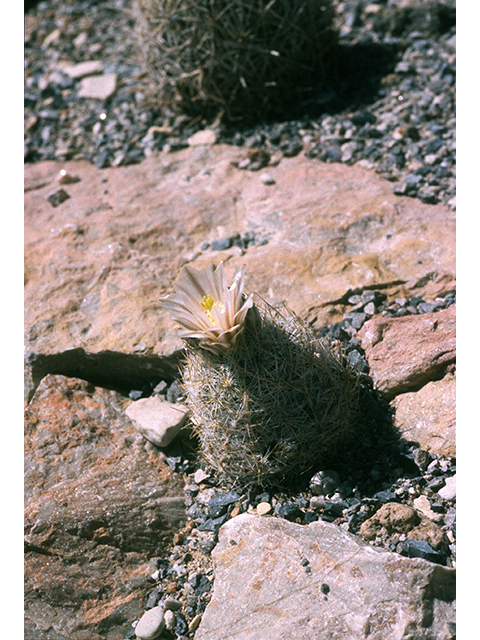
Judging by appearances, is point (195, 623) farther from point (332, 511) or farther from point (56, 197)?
point (56, 197)

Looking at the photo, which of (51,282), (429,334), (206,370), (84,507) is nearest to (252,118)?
(51,282)

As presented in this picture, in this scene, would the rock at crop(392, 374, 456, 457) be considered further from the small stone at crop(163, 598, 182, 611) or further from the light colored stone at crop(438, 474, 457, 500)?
the small stone at crop(163, 598, 182, 611)

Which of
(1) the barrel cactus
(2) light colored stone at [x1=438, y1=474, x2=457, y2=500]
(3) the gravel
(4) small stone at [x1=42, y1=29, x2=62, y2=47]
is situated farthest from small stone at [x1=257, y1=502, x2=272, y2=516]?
(4) small stone at [x1=42, y1=29, x2=62, y2=47]

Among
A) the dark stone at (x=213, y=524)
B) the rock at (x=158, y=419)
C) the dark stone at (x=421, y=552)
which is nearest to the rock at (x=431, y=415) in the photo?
the dark stone at (x=421, y=552)

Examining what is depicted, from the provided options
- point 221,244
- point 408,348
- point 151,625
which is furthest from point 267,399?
point 221,244

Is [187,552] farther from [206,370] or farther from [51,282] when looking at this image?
[51,282]

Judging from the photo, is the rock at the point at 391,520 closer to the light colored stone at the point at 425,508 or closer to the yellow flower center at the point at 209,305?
the light colored stone at the point at 425,508
